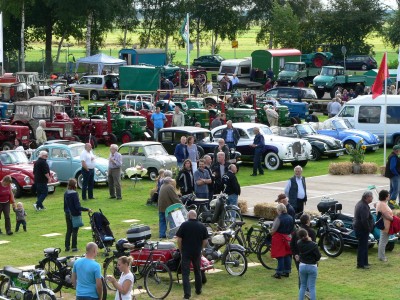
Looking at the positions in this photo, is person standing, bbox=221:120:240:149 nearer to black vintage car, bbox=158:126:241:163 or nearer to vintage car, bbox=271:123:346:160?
black vintage car, bbox=158:126:241:163

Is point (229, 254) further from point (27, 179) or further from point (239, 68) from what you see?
point (239, 68)

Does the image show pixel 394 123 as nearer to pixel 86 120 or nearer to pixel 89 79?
pixel 86 120

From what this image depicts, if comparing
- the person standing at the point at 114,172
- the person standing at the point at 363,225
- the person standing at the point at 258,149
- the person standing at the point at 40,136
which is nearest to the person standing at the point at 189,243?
the person standing at the point at 363,225

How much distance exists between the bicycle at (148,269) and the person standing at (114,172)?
30.2 ft

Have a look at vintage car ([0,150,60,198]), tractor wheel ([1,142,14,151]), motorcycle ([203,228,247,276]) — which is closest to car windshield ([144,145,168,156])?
vintage car ([0,150,60,198])

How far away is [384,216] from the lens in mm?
19203

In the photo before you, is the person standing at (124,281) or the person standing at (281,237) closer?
the person standing at (124,281)

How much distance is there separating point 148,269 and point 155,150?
46.5 feet

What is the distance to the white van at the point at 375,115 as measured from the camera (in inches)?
1468

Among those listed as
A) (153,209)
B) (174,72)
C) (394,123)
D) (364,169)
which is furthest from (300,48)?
(153,209)

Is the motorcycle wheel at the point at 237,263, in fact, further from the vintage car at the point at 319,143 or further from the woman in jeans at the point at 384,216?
the vintage car at the point at 319,143

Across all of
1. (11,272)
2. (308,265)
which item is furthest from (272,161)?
(11,272)

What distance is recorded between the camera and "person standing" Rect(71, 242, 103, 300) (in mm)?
13828

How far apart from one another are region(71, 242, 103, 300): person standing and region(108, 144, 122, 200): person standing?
12705 mm
